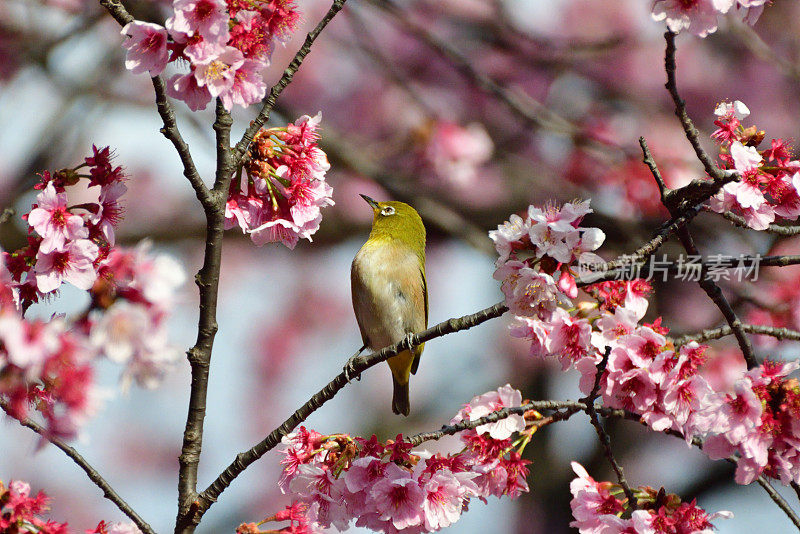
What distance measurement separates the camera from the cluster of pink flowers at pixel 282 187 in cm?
258

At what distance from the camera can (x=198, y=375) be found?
236 centimetres

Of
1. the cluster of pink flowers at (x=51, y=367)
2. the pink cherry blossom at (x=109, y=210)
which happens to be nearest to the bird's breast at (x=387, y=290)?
the pink cherry blossom at (x=109, y=210)

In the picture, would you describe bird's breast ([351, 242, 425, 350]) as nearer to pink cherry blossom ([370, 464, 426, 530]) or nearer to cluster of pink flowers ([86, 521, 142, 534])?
pink cherry blossom ([370, 464, 426, 530])

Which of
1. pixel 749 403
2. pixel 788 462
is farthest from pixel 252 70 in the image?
pixel 788 462

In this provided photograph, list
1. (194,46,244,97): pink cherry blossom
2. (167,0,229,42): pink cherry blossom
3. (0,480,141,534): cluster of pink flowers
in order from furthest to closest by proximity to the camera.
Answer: (194,46,244,97): pink cherry blossom, (167,0,229,42): pink cherry blossom, (0,480,141,534): cluster of pink flowers

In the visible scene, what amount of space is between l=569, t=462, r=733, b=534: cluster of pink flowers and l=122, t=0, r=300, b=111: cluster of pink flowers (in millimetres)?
1619

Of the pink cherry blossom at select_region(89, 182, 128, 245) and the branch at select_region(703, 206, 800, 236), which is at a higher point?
the pink cherry blossom at select_region(89, 182, 128, 245)

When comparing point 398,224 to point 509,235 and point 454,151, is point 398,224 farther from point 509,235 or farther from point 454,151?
point 454,151

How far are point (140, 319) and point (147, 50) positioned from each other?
2.79ft

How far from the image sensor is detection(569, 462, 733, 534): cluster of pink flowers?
7.89 ft

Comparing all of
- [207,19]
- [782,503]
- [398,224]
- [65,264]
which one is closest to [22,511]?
[65,264]

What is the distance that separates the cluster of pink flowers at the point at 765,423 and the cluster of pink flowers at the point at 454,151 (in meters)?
5.26

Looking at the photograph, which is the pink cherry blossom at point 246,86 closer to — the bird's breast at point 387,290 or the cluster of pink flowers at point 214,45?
the cluster of pink flowers at point 214,45

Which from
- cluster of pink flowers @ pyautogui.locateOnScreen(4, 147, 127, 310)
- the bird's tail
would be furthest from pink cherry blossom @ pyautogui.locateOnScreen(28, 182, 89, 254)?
the bird's tail
